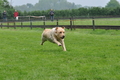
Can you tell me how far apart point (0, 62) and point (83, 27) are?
1699 centimetres

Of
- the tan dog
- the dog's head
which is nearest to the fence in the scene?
the tan dog

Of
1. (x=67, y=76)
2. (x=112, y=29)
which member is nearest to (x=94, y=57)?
(x=67, y=76)

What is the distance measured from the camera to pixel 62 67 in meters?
7.55

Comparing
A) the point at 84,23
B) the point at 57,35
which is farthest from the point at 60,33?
the point at 84,23

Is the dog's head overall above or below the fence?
below

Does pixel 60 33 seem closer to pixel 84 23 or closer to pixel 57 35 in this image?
pixel 57 35

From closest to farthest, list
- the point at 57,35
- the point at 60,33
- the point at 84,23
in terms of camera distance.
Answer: the point at 60,33 < the point at 57,35 < the point at 84,23

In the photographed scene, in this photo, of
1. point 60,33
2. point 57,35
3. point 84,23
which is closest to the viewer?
point 60,33

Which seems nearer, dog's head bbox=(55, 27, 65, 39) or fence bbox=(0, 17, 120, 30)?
dog's head bbox=(55, 27, 65, 39)

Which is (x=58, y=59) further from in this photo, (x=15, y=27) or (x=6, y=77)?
(x=15, y=27)

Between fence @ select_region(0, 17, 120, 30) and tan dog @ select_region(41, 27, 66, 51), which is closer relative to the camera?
tan dog @ select_region(41, 27, 66, 51)

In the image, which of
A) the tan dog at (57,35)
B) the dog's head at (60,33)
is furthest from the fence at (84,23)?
the dog's head at (60,33)

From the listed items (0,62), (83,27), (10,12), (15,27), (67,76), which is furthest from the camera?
(10,12)

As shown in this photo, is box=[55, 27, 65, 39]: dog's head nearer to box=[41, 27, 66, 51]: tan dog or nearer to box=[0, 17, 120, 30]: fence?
box=[41, 27, 66, 51]: tan dog
